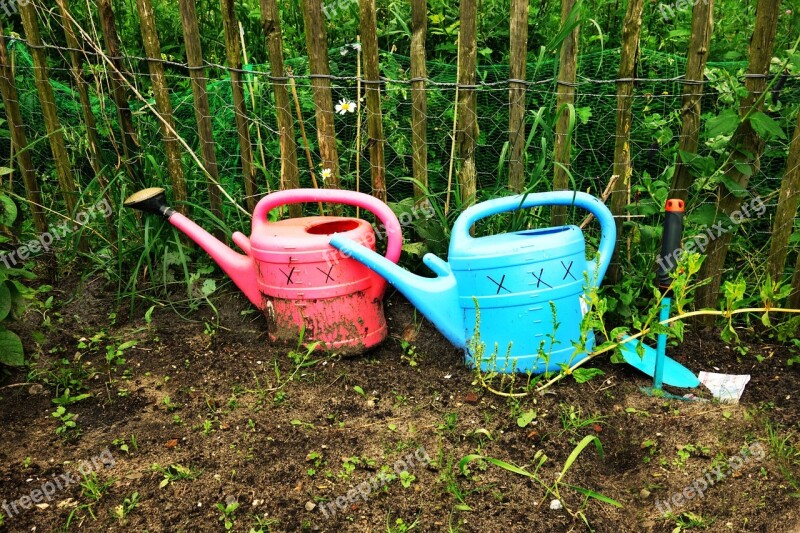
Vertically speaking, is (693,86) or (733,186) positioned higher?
(693,86)

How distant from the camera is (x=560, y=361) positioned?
213 cm

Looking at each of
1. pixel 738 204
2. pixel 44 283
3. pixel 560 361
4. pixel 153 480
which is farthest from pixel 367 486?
pixel 44 283

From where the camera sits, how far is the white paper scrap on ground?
2.07 m

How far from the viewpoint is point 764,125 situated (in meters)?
2.08

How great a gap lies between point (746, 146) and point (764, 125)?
126 millimetres

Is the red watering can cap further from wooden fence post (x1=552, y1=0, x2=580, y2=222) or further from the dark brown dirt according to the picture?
the dark brown dirt

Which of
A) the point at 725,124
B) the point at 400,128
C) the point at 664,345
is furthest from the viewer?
the point at 400,128

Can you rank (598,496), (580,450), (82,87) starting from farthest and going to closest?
1. (82,87)
2. (580,450)
3. (598,496)

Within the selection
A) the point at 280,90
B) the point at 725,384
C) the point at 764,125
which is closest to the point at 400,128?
the point at 280,90

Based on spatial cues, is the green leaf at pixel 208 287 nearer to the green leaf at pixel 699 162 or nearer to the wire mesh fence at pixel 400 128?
the wire mesh fence at pixel 400 128

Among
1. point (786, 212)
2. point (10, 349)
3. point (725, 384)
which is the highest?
point (786, 212)

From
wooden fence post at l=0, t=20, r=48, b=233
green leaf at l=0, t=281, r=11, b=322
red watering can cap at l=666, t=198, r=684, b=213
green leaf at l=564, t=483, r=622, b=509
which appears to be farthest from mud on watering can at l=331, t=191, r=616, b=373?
wooden fence post at l=0, t=20, r=48, b=233

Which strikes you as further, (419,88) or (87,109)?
(87,109)

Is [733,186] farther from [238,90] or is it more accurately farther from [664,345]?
[238,90]
